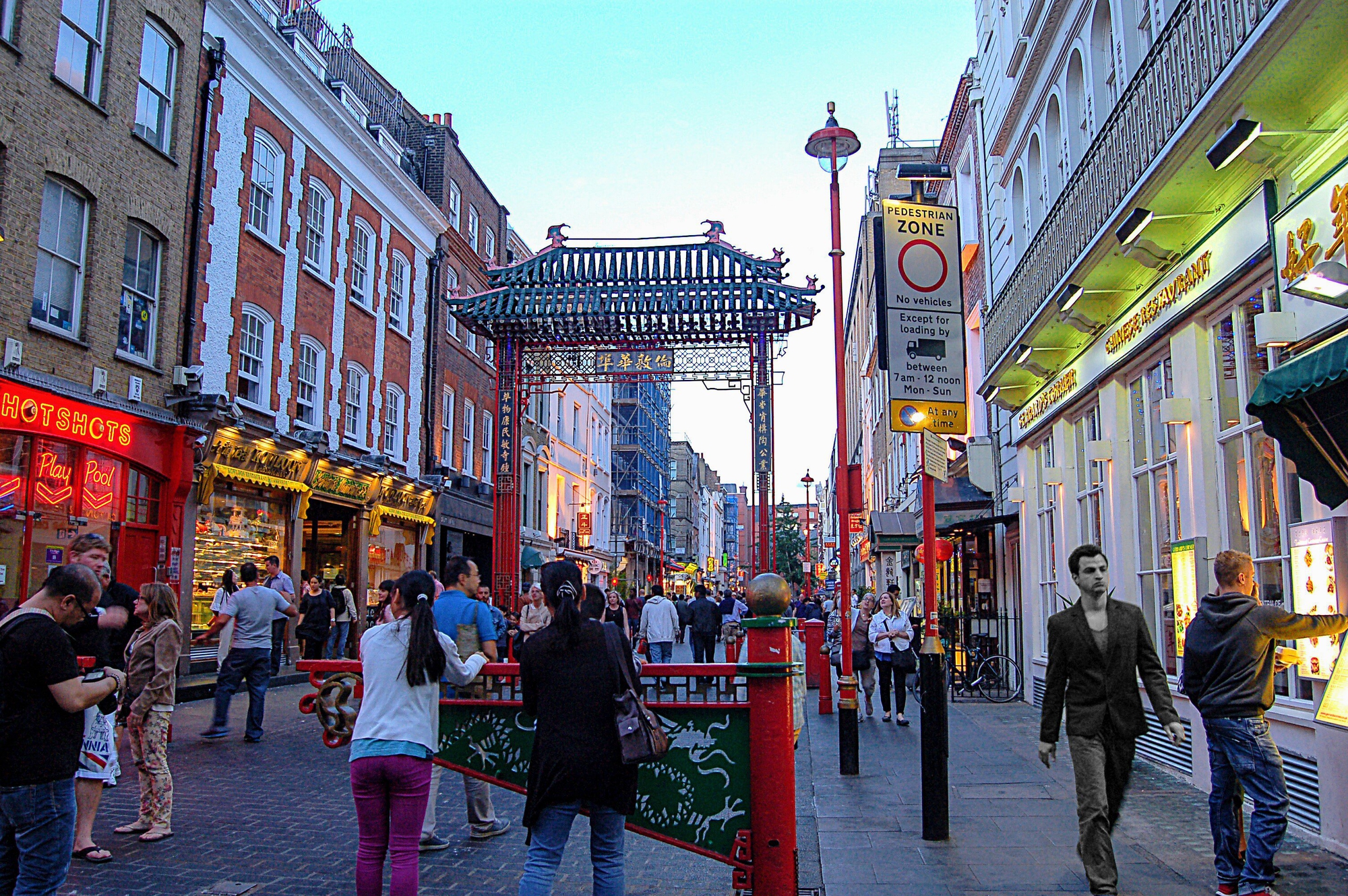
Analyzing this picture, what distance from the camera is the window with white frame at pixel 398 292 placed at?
2458 centimetres

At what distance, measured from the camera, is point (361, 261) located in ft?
75.5

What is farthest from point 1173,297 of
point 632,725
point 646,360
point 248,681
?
point 646,360

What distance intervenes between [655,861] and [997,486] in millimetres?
13304

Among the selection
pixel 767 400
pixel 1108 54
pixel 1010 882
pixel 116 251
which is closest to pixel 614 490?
pixel 767 400

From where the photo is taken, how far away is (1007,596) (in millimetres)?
17531

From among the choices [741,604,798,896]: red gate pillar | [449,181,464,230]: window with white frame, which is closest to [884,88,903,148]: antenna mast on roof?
[449,181,464,230]: window with white frame

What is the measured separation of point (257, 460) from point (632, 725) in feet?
49.7

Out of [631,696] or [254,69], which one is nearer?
[631,696]

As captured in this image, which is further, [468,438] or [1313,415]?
[468,438]

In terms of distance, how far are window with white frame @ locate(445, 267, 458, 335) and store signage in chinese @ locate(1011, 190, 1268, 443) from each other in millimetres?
18624

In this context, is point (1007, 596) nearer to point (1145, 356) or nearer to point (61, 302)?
point (1145, 356)

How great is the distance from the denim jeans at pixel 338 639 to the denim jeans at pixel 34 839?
1461 centimetres

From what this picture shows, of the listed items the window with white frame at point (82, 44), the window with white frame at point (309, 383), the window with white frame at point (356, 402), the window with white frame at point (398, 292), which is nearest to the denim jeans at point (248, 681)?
the window with white frame at point (82, 44)

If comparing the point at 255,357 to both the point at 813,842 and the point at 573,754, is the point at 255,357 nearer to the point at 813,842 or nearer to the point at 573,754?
the point at 813,842
